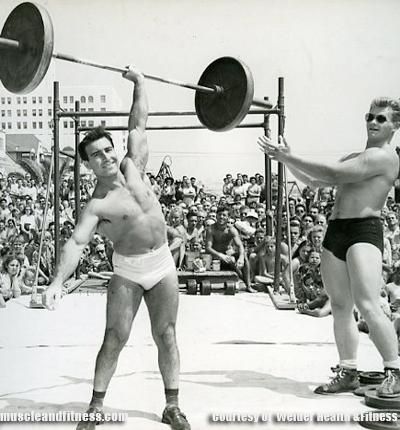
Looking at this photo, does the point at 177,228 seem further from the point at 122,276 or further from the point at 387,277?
the point at 122,276

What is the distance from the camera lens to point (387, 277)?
19.1ft

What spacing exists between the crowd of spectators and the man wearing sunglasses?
161 centimetres

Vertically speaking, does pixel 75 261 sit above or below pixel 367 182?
below

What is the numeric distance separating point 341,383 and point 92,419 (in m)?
1.46

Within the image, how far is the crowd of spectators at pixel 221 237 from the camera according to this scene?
652 centimetres

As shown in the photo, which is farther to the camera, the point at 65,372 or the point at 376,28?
Answer: the point at 376,28

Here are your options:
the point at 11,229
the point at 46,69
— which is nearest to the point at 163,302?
the point at 46,69

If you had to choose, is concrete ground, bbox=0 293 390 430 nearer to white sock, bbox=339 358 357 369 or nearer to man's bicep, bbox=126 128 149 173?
white sock, bbox=339 358 357 369

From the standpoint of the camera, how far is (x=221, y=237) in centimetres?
773

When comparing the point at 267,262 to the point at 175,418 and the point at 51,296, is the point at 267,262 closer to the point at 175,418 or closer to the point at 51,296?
the point at 175,418

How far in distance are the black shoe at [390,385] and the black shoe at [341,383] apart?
0.99 feet

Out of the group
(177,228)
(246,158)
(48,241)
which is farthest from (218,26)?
(246,158)

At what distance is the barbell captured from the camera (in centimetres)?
340

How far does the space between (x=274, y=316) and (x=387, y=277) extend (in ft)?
3.52
